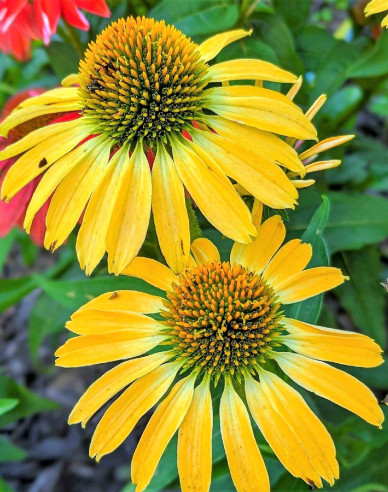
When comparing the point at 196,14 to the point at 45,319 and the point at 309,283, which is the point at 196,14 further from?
the point at 45,319

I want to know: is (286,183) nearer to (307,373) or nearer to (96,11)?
(307,373)

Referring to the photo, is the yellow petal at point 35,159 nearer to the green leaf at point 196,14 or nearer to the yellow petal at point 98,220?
the yellow petal at point 98,220

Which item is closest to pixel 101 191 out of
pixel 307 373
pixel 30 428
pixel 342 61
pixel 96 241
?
pixel 96 241

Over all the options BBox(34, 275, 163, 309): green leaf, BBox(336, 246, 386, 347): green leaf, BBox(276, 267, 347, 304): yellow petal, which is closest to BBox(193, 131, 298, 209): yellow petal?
BBox(276, 267, 347, 304): yellow petal

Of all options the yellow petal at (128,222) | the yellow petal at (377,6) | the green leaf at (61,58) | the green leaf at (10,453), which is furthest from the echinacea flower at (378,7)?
the green leaf at (10,453)

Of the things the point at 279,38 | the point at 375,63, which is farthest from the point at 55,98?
the point at 375,63

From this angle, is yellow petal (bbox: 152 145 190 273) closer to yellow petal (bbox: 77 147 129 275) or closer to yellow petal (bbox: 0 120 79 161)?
yellow petal (bbox: 77 147 129 275)
